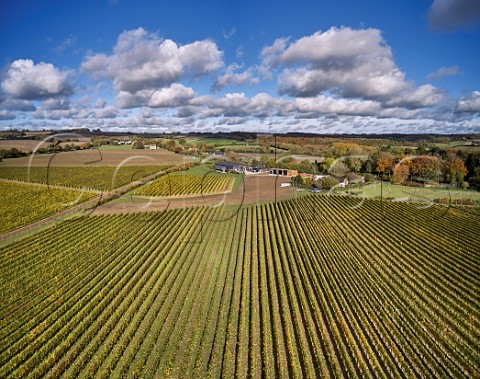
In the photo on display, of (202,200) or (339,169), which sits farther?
(339,169)

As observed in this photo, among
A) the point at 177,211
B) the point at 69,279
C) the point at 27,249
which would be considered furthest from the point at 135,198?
the point at 69,279

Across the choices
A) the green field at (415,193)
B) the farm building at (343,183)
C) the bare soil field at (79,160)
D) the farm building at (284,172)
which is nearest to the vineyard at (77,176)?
the bare soil field at (79,160)

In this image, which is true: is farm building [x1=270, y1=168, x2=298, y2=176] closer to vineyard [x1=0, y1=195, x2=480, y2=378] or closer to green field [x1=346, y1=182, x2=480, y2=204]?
green field [x1=346, y1=182, x2=480, y2=204]

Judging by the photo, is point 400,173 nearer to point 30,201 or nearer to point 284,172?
point 284,172

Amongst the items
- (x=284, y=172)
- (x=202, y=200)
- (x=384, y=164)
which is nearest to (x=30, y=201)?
(x=202, y=200)

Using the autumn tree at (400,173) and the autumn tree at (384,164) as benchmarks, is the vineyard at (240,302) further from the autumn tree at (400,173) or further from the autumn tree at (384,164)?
the autumn tree at (384,164)

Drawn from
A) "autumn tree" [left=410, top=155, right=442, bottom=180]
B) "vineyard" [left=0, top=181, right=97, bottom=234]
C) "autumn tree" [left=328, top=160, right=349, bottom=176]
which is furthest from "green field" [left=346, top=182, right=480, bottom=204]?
"vineyard" [left=0, top=181, right=97, bottom=234]
